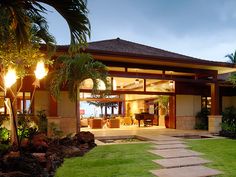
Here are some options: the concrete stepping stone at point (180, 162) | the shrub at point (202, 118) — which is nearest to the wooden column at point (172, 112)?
the shrub at point (202, 118)

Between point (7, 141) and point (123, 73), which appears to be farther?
point (123, 73)

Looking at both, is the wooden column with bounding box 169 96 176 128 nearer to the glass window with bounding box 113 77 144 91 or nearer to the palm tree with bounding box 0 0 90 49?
the glass window with bounding box 113 77 144 91

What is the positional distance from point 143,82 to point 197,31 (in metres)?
8.46

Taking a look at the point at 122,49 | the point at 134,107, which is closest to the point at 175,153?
the point at 122,49

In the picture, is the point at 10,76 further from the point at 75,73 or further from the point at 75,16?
the point at 75,16

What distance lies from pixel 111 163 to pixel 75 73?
11.8ft

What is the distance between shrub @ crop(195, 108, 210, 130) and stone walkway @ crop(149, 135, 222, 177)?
7108 mm

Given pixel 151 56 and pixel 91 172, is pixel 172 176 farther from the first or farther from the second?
pixel 151 56

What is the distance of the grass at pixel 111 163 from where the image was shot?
682 centimetres

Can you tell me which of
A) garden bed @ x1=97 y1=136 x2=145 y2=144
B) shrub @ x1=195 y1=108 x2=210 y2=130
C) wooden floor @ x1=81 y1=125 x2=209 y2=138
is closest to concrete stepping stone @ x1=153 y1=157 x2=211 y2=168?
garden bed @ x1=97 y1=136 x2=145 y2=144

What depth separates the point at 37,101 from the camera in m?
14.0

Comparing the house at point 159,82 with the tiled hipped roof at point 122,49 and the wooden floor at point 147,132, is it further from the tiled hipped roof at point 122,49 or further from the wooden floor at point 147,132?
the wooden floor at point 147,132

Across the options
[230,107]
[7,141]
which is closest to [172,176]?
[7,141]

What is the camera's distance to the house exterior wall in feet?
58.5
